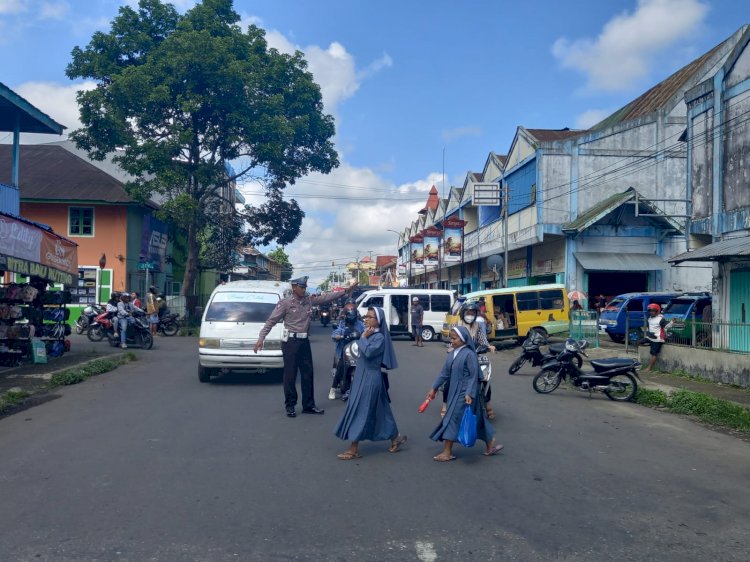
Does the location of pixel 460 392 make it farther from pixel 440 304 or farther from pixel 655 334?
pixel 440 304

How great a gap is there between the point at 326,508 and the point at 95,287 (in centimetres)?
2938

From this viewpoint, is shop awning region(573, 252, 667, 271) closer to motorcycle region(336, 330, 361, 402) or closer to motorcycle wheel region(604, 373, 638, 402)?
motorcycle wheel region(604, 373, 638, 402)

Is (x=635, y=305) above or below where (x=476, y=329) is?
above

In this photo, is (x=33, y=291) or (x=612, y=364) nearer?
(x=612, y=364)

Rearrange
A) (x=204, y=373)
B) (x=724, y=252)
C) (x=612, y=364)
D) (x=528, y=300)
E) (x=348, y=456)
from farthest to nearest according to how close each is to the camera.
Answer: (x=528, y=300), (x=724, y=252), (x=204, y=373), (x=612, y=364), (x=348, y=456)

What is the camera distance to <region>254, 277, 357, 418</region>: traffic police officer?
Result: 371 inches

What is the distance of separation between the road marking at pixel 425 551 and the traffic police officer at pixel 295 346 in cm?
503

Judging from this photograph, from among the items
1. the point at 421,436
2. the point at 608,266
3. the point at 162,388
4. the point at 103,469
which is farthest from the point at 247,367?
the point at 608,266

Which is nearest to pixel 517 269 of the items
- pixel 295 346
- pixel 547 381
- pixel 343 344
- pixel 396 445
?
pixel 547 381

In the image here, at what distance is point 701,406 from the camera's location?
35.5ft

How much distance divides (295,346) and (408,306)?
17758 mm

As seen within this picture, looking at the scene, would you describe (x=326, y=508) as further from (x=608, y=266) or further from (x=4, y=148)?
(x=4, y=148)

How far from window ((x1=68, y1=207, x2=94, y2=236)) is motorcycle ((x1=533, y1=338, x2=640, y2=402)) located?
84.8ft

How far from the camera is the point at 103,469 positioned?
21.1ft
